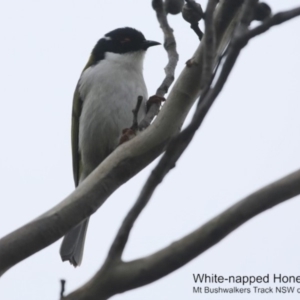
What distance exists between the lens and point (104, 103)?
272 inches

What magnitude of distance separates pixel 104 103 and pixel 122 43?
40.1 inches

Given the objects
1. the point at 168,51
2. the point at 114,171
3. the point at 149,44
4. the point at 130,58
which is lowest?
the point at 114,171

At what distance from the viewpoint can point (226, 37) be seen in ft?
13.9

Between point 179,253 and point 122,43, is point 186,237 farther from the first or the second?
point 122,43

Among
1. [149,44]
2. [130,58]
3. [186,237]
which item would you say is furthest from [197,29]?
[149,44]

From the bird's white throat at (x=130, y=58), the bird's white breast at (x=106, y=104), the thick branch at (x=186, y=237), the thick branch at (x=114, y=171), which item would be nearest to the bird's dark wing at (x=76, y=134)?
the bird's white breast at (x=106, y=104)

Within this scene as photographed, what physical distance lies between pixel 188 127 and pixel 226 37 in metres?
1.64

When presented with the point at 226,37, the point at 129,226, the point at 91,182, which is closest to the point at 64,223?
the point at 91,182

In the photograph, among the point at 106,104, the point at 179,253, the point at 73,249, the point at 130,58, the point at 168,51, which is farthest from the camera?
the point at 130,58

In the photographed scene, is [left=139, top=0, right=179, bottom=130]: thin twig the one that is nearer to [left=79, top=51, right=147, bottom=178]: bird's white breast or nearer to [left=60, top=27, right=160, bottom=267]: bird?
[left=60, top=27, right=160, bottom=267]: bird

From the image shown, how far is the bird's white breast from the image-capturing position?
6832mm

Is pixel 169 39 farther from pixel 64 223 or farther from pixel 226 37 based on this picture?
pixel 64 223

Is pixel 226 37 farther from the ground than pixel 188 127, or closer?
farther from the ground

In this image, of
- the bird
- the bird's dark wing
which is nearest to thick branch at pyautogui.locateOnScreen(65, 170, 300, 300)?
the bird
